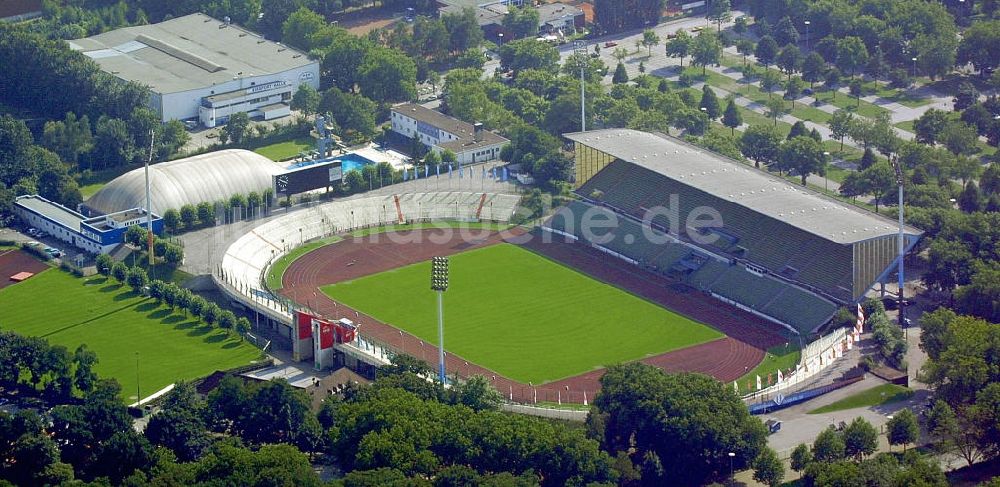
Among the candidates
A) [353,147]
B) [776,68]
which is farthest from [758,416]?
[776,68]

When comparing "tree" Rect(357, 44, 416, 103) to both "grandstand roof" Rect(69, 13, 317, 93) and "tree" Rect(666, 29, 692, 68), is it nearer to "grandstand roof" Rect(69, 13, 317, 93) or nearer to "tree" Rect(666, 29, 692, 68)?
"grandstand roof" Rect(69, 13, 317, 93)

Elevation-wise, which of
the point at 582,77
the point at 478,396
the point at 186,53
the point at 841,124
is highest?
the point at 582,77

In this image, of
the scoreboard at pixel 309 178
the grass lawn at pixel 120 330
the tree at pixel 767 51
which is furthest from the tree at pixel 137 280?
the tree at pixel 767 51

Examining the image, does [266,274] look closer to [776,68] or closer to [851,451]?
[851,451]

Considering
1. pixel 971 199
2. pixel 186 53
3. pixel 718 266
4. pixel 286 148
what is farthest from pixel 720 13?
pixel 718 266

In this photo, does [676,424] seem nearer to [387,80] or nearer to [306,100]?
[306,100]

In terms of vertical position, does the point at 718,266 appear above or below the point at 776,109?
below
